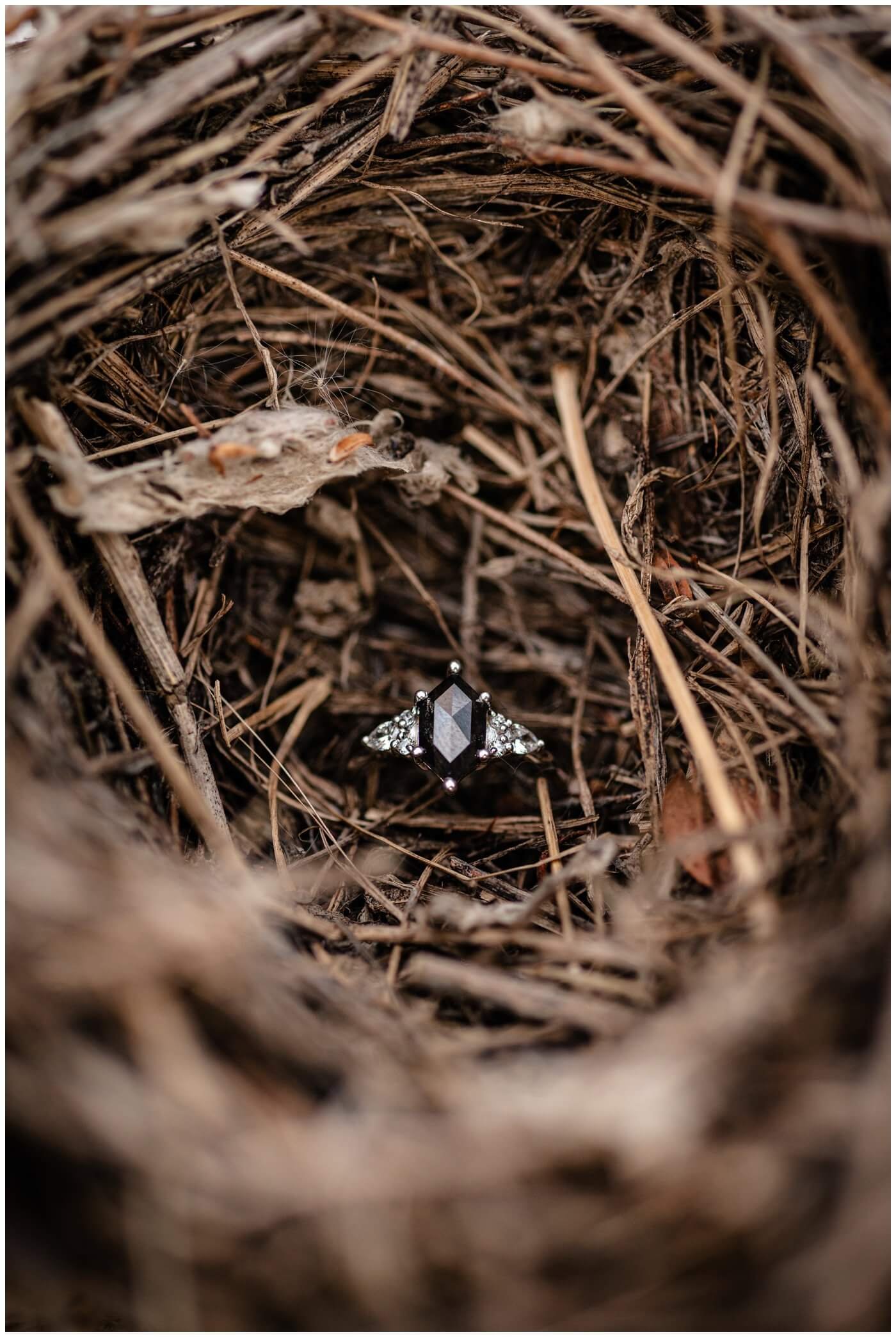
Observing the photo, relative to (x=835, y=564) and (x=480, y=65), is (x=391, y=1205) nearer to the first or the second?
(x=835, y=564)

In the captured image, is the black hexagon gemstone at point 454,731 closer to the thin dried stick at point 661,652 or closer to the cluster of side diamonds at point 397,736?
the cluster of side diamonds at point 397,736

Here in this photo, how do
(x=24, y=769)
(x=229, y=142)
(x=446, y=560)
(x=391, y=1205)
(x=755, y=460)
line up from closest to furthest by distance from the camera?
Result: 1. (x=391, y=1205)
2. (x=24, y=769)
3. (x=229, y=142)
4. (x=755, y=460)
5. (x=446, y=560)

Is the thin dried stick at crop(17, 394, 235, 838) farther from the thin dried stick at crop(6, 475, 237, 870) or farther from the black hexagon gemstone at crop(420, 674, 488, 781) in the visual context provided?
the black hexagon gemstone at crop(420, 674, 488, 781)

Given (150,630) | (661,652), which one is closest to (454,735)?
(661,652)

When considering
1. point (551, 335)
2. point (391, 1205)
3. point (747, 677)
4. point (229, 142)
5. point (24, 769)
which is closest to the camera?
point (391, 1205)

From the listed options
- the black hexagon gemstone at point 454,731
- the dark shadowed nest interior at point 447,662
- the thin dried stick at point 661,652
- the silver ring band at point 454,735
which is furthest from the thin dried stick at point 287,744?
the thin dried stick at point 661,652

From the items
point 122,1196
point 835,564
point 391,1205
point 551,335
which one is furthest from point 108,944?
point 551,335

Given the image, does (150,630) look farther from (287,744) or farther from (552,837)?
(552,837)

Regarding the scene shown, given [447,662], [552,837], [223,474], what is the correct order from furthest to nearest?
1. [447,662]
2. [552,837]
3. [223,474]
